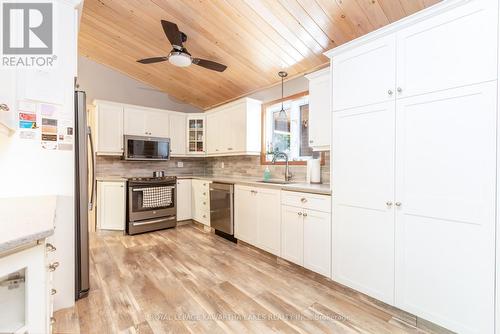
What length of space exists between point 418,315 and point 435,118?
4.57 feet

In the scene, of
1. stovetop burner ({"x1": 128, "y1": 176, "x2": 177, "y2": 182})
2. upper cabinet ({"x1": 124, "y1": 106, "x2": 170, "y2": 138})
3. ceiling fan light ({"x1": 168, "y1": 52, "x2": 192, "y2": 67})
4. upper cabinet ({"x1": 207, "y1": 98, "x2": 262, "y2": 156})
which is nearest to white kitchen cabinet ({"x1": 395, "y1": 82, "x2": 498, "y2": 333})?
ceiling fan light ({"x1": 168, "y1": 52, "x2": 192, "y2": 67})

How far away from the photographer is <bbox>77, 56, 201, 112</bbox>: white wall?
13.5ft

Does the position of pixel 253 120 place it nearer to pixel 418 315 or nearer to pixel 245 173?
pixel 245 173

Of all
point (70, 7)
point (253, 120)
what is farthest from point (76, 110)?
point (253, 120)

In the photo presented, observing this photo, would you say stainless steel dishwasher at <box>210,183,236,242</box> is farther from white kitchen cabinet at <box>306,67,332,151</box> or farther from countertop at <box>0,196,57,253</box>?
countertop at <box>0,196,57,253</box>

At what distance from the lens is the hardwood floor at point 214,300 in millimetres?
1661

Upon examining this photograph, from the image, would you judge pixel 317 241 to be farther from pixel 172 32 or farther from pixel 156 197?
pixel 156 197

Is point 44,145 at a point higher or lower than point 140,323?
higher

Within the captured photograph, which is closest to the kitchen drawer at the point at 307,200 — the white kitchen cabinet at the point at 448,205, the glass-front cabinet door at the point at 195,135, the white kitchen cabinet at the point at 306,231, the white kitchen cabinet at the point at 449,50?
the white kitchen cabinet at the point at 306,231

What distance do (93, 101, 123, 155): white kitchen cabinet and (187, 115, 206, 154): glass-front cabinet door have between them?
4.11 feet

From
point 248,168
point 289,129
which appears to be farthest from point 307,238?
point 248,168

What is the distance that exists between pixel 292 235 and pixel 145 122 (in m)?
3.36

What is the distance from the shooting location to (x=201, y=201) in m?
4.14

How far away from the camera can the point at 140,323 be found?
1678 mm
